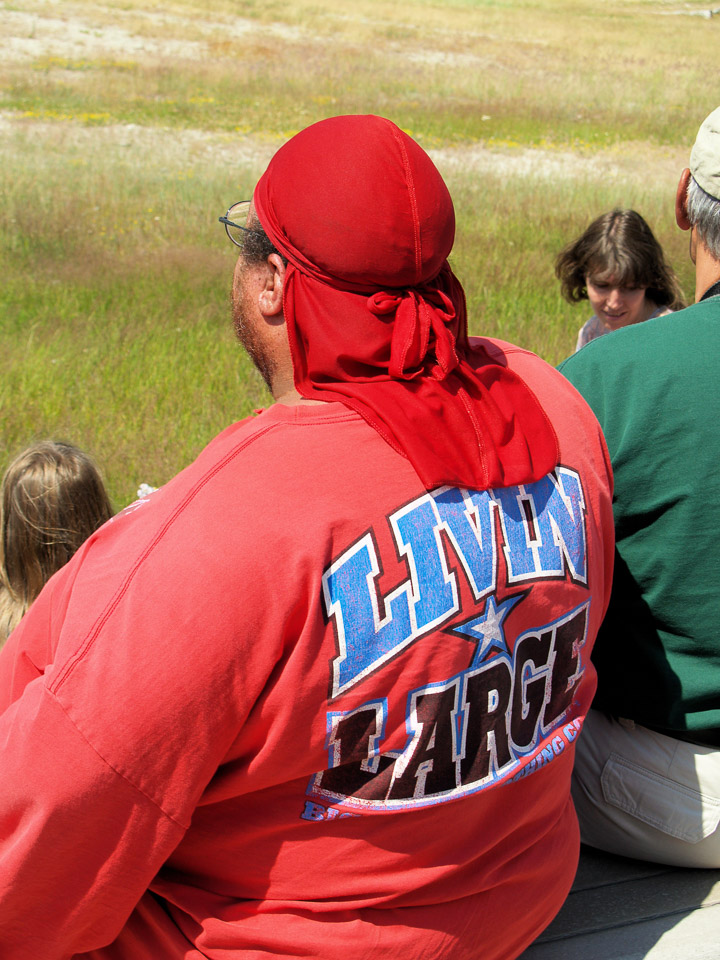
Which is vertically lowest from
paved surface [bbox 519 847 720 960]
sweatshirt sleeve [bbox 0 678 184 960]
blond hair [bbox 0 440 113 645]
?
paved surface [bbox 519 847 720 960]

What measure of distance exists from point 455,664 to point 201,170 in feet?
34.5

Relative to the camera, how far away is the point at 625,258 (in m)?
4.09

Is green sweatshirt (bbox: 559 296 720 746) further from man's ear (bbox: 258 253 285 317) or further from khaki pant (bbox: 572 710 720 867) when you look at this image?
man's ear (bbox: 258 253 285 317)

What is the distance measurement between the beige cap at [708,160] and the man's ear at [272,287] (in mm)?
1066

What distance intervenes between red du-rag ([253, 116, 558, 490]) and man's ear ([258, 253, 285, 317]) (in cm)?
2

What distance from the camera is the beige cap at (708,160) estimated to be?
1968 millimetres

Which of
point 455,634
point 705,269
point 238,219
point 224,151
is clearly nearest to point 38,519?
point 238,219

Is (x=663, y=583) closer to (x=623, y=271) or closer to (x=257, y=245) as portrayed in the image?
(x=257, y=245)

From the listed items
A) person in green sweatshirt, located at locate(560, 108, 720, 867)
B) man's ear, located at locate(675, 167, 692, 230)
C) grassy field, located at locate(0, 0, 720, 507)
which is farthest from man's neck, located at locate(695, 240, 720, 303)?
grassy field, located at locate(0, 0, 720, 507)

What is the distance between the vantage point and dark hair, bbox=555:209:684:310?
13.5 ft

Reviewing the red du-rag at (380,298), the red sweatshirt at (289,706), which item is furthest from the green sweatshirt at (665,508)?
the red du-rag at (380,298)

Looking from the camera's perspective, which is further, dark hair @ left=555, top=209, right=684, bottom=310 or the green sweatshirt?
dark hair @ left=555, top=209, right=684, bottom=310

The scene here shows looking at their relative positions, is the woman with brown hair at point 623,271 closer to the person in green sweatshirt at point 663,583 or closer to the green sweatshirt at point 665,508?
the person in green sweatshirt at point 663,583

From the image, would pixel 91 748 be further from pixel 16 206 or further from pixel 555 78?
pixel 555 78
